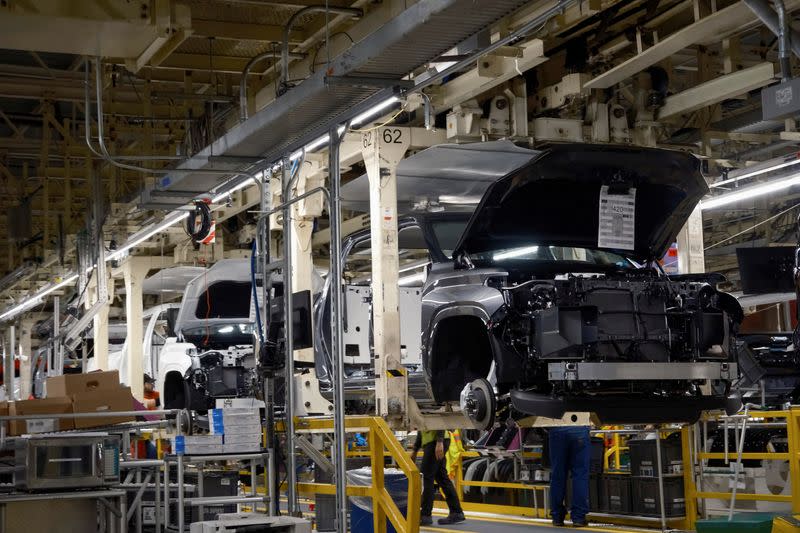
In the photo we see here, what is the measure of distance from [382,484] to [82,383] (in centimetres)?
354

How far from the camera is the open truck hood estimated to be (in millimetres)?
7887

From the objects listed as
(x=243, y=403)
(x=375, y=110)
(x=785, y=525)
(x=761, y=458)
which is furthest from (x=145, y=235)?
(x=785, y=525)

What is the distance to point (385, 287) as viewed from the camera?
9492 millimetres

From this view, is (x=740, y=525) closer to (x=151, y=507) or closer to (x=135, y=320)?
(x=151, y=507)

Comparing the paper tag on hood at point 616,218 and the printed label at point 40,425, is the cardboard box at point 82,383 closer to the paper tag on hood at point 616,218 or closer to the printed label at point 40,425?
the printed label at point 40,425

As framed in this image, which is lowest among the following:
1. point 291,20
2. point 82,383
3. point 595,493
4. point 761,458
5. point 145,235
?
point 595,493

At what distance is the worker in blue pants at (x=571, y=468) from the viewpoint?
35.2 feet

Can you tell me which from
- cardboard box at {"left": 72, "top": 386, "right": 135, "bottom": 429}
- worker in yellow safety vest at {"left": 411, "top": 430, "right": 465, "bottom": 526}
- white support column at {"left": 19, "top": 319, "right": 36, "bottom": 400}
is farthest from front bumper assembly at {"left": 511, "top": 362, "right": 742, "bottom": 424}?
white support column at {"left": 19, "top": 319, "right": 36, "bottom": 400}

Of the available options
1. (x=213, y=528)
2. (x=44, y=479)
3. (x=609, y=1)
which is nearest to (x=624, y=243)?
(x=609, y=1)

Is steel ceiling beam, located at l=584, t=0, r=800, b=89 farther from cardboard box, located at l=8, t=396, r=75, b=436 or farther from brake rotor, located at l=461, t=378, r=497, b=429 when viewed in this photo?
cardboard box, located at l=8, t=396, r=75, b=436

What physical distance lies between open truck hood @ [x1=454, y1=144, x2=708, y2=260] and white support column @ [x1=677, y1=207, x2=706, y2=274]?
6.99 ft

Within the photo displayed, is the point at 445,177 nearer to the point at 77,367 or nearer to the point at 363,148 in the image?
the point at 363,148

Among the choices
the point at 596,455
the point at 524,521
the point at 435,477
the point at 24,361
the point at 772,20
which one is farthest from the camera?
the point at 24,361

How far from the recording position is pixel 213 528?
7309mm
